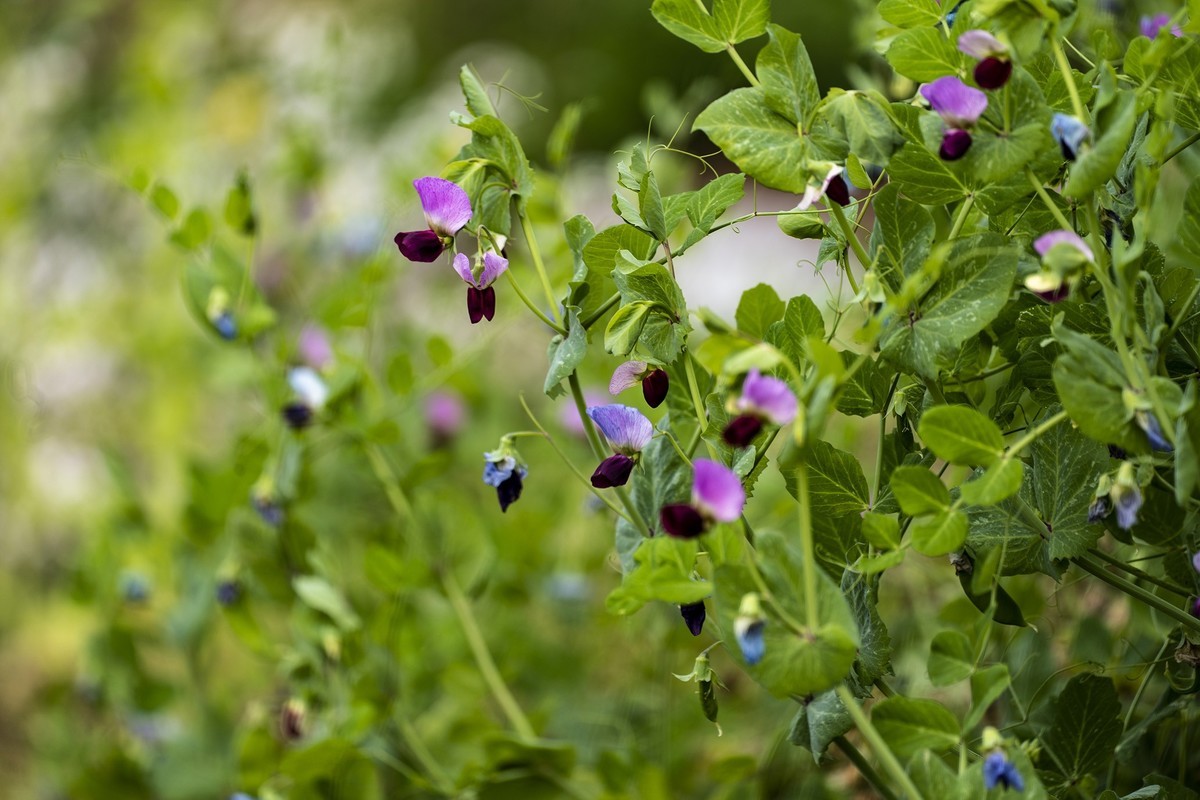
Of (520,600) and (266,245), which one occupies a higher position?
(520,600)

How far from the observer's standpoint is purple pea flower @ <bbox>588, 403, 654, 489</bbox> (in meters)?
0.49

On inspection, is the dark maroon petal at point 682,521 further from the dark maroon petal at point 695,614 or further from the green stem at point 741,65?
the green stem at point 741,65

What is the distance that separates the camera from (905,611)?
0.97 m

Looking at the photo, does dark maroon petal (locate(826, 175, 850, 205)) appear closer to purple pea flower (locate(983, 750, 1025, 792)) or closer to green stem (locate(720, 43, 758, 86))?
green stem (locate(720, 43, 758, 86))

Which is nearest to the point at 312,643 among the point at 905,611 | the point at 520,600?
the point at 520,600

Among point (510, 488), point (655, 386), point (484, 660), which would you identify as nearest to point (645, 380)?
Answer: point (655, 386)

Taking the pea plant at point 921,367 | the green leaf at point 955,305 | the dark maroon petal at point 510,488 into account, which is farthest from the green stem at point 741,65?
the dark maroon petal at point 510,488

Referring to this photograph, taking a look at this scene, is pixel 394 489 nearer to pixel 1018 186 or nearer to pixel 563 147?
Answer: pixel 563 147

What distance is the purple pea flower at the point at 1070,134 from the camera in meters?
0.39

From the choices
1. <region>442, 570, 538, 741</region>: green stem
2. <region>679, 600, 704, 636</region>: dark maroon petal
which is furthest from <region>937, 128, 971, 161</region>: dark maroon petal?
<region>442, 570, 538, 741</region>: green stem

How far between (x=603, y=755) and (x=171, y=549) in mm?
591

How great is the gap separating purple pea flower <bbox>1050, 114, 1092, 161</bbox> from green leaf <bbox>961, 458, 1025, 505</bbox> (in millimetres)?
120

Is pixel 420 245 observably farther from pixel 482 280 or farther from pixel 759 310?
pixel 759 310

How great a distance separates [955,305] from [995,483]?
0.08m
